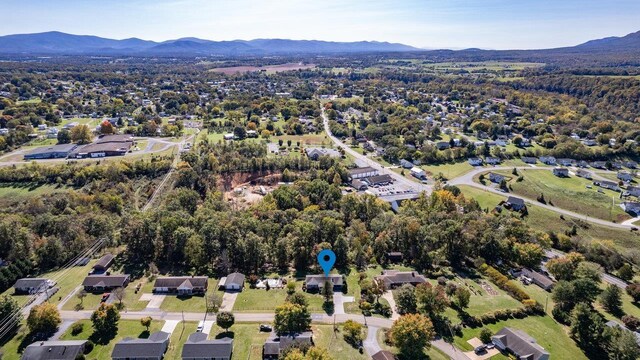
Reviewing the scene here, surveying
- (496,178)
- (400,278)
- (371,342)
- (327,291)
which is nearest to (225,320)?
(327,291)

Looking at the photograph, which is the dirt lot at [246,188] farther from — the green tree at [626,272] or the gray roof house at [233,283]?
the green tree at [626,272]

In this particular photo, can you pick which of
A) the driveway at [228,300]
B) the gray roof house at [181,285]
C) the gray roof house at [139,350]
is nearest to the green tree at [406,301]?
the driveway at [228,300]

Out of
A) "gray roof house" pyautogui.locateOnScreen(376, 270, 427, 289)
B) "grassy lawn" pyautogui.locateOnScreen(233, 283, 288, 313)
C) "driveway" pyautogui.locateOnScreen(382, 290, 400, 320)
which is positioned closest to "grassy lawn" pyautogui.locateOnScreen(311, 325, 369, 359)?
"grassy lawn" pyautogui.locateOnScreen(233, 283, 288, 313)

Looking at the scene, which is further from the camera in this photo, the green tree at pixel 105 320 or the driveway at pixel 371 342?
the green tree at pixel 105 320

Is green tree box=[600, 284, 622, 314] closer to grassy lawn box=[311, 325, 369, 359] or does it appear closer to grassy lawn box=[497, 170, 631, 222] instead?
grassy lawn box=[311, 325, 369, 359]

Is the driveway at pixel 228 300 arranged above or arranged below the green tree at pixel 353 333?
below

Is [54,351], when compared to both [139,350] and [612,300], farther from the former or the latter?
[612,300]

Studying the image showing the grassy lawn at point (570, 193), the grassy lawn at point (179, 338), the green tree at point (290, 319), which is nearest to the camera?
the grassy lawn at point (179, 338)
